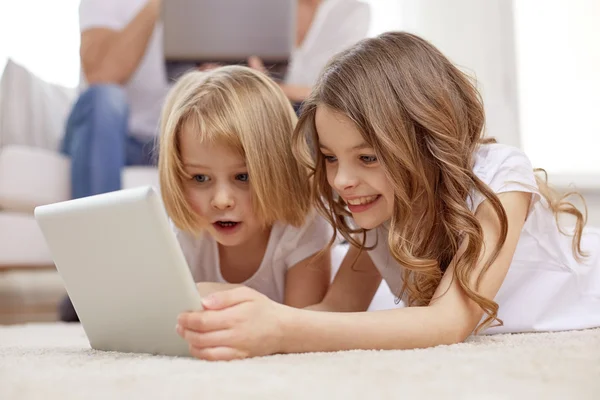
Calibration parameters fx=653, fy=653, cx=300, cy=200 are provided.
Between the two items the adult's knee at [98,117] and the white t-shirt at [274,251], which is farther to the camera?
the adult's knee at [98,117]

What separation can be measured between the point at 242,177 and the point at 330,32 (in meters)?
1.26

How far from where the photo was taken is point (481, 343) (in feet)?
2.47

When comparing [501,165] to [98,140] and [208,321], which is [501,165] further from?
[98,140]

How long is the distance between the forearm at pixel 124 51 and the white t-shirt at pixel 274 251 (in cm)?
102

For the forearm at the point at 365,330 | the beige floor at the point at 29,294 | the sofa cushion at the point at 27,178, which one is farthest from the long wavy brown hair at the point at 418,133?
the beige floor at the point at 29,294

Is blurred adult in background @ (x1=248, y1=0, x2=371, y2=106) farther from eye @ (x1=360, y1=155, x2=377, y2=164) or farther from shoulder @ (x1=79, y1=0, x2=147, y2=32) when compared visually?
eye @ (x1=360, y1=155, x2=377, y2=164)

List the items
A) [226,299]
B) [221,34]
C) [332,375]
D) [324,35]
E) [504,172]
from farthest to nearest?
[324,35] → [221,34] → [504,172] → [226,299] → [332,375]

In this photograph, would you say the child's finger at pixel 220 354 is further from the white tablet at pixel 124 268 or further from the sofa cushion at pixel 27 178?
the sofa cushion at pixel 27 178

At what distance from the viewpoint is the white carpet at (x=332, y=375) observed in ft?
1.53

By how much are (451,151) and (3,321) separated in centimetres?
151

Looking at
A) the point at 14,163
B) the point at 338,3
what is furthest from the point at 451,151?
the point at 338,3

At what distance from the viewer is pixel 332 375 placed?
0.53 meters

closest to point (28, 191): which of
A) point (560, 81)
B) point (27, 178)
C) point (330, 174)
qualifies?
point (27, 178)

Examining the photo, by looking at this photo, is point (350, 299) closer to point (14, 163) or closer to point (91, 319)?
point (91, 319)
